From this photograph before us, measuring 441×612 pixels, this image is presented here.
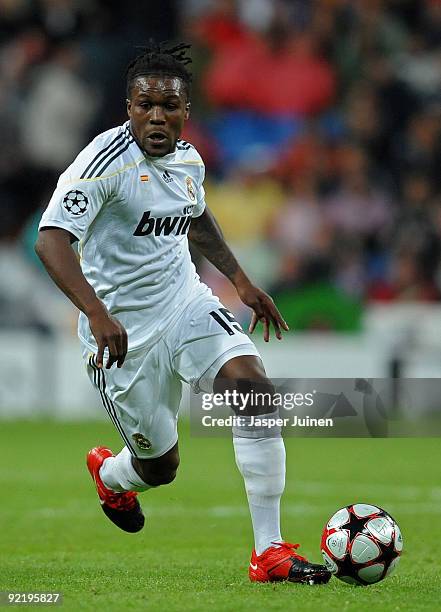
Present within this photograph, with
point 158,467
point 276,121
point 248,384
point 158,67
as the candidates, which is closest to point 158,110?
point 158,67

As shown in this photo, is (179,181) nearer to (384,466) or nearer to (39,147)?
(384,466)

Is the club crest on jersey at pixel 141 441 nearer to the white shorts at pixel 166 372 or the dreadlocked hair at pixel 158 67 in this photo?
the white shorts at pixel 166 372

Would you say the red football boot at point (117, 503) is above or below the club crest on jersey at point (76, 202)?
below

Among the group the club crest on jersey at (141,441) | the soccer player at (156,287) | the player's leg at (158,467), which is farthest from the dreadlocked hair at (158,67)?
the player's leg at (158,467)

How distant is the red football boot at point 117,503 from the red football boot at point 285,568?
1.51 metres

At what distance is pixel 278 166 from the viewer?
648 inches

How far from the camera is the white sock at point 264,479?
5734 mm

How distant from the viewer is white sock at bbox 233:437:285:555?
573 centimetres

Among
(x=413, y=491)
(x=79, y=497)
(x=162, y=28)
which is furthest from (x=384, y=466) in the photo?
(x=162, y=28)

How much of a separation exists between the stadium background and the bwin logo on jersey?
609cm

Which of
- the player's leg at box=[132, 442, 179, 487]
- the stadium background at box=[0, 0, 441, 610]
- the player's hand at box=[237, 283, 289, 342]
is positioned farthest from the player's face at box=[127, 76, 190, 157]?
the stadium background at box=[0, 0, 441, 610]

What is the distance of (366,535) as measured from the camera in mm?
5676

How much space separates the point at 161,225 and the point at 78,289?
85 cm

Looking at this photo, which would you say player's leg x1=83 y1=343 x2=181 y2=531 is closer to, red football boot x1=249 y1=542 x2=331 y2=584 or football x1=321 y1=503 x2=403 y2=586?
red football boot x1=249 y1=542 x2=331 y2=584
